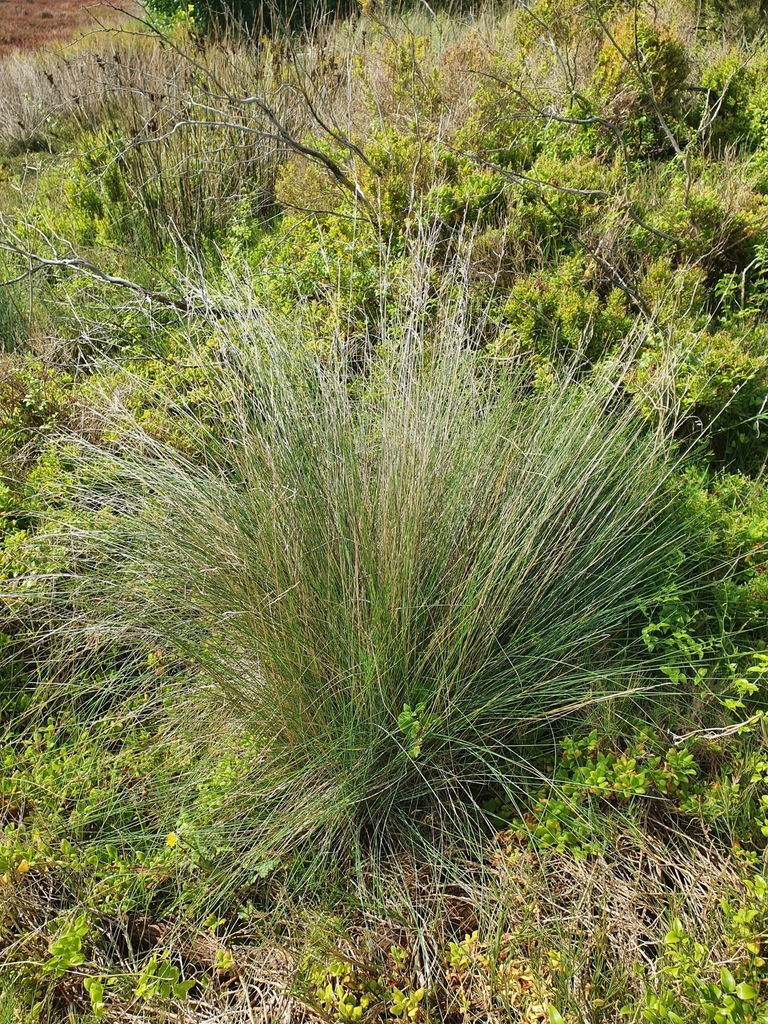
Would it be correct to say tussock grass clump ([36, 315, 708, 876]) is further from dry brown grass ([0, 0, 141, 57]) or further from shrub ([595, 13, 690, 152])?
Result: dry brown grass ([0, 0, 141, 57])

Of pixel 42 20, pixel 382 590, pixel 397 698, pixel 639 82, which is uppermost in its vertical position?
pixel 639 82

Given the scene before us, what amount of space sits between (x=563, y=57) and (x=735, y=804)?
4104 mm

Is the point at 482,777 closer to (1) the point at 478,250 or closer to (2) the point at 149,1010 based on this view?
(2) the point at 149,1010

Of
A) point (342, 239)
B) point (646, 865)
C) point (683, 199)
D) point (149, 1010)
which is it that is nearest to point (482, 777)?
point (646, 865)

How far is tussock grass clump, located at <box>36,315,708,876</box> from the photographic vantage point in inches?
70.5

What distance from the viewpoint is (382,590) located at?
70.2 inches

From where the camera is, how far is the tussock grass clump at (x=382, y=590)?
1791 millimetres

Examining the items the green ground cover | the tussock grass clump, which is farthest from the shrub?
the tussock grass clump

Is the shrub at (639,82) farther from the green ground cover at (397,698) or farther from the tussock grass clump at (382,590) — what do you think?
the tussock grass clump at (382,590)

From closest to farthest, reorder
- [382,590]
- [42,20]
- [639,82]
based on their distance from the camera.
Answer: [382,590], [639,82], [42,20]

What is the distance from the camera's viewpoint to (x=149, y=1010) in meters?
1.59

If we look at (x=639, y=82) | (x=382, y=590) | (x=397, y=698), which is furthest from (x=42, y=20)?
(x=397, y=698)

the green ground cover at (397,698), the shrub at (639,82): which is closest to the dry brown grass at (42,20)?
the shrub at (639,82)

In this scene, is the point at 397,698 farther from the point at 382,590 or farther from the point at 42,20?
the point at 42,20
